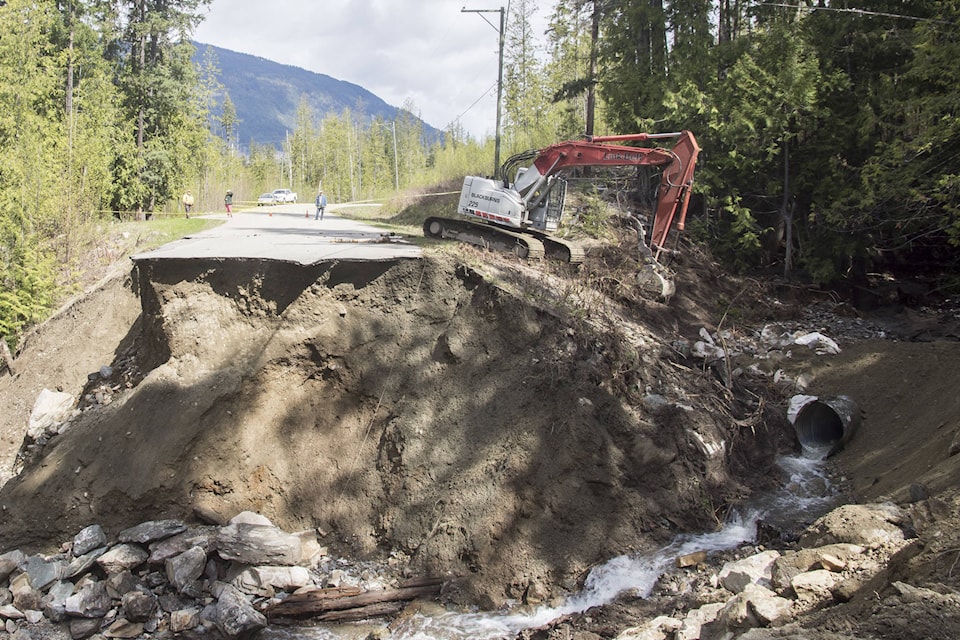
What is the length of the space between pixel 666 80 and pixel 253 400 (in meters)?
13.2

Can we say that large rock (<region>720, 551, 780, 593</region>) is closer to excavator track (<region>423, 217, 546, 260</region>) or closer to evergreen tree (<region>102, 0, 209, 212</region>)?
excavator track (<region>423, 217, 546, 260</region>)

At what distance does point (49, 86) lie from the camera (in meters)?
16.2

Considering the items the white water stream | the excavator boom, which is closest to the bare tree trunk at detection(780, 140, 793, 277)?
the excavator boom

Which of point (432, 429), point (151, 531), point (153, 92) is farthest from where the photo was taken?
point (153, 92)

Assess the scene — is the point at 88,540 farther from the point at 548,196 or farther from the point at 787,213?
the point at 787,213

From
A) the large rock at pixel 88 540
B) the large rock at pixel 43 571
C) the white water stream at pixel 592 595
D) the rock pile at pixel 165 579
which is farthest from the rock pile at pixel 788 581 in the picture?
the large rock at pixel 43 571

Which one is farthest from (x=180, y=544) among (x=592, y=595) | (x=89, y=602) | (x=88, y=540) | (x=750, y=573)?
(x=750, y=573)

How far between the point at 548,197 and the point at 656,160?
85.6 inches

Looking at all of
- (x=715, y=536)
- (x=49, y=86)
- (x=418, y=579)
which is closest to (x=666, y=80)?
(x=715, y=536)

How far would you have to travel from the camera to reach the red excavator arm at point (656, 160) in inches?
466

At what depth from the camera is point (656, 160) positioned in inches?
474

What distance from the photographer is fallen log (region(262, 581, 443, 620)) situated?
21.9ft

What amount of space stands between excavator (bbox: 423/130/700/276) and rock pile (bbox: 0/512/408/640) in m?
6.52

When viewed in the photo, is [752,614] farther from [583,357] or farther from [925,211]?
[925,211]
